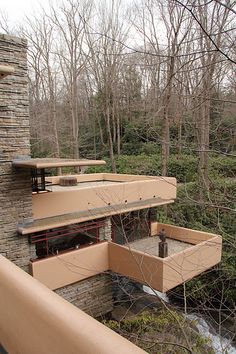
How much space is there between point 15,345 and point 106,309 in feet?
35.9

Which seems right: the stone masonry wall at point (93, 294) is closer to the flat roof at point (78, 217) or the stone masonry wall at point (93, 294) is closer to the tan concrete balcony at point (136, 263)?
the tan concrete balcony at point (136, 263)

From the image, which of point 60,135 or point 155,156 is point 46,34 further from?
point 155,156

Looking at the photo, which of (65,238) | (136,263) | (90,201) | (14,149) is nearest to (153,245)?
(136,263)

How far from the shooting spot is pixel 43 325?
1.20 metres

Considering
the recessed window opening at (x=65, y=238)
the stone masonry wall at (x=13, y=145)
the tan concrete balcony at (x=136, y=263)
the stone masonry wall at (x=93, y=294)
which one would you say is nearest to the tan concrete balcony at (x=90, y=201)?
the stone masonry wall at (x=13, y=145)

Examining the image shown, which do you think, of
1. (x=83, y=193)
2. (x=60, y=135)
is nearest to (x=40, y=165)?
(x=83, y=193)

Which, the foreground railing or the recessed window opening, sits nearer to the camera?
the foreground railing

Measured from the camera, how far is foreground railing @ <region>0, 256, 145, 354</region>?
1.00 meters

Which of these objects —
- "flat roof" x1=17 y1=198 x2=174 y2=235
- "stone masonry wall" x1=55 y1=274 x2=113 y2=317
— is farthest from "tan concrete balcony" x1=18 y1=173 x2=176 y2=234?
"stone masonry wall" x1=55 y1=274 x2=113 y2=317

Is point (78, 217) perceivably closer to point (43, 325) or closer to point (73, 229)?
point (73, 229)

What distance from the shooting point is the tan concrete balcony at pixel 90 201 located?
9.16 m

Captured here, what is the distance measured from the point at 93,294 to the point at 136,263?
2.98 metres

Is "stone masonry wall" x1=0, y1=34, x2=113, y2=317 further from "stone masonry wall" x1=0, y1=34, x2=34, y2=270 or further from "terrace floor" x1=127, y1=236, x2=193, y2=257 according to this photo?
"terrace floor" x1=127, y1=236, x2=193, y2=257

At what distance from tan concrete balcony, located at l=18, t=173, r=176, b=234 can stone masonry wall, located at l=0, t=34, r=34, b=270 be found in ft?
1.31
